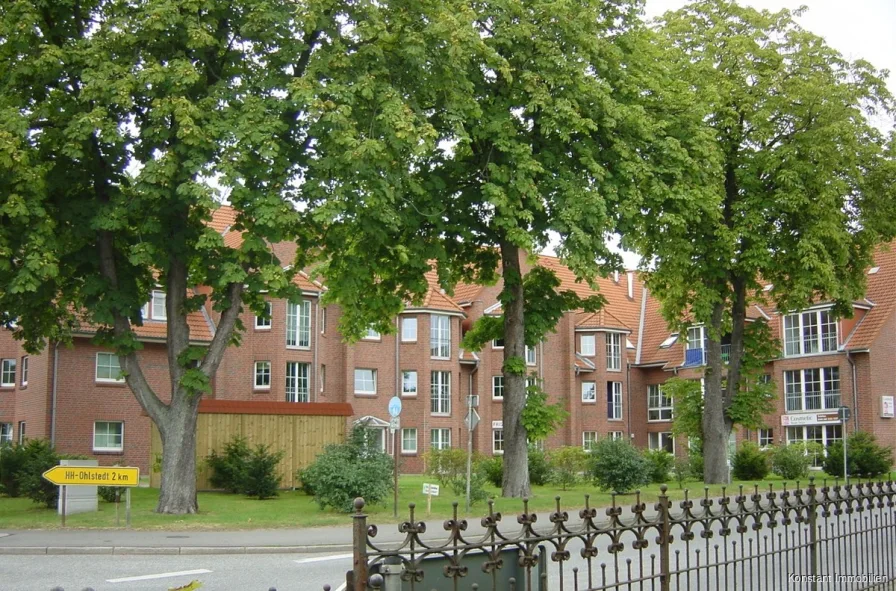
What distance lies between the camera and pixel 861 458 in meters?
38.6

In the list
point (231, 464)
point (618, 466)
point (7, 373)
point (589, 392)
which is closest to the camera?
point (618, 466)

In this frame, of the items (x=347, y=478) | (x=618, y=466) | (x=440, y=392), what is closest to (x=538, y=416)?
(x=618, y=466)

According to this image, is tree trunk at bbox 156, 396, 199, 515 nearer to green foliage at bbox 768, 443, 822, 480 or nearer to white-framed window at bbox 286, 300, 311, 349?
white-framed window at bbox 286, 300, 311, 349

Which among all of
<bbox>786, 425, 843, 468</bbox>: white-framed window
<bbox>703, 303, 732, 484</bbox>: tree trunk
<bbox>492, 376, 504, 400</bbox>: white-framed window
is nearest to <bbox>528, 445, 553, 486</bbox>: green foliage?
<bbox>703, 303, 732, 484</bbox>: tree trunk

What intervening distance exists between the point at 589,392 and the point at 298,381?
19.6m

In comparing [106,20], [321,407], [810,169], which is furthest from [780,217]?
[106,20]

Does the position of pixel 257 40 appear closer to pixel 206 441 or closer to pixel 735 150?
pixel 206 441

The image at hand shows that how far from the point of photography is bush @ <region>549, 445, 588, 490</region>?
3272cm

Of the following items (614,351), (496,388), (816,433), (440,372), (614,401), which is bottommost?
(816,433)

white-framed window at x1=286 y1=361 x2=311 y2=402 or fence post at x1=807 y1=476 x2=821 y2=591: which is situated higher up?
white-framed window at x1=286 y1=361 x2=311 y2=402

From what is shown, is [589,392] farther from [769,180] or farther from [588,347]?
[769,180]

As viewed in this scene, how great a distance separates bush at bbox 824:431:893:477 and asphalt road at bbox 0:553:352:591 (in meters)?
27.6

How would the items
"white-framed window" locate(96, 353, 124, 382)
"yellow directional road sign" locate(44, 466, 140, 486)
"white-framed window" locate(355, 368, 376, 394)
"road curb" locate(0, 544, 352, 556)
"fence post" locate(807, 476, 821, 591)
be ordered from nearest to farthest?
"fence post" locate(807, 476, 821, 591)
"road curb" locate(0, 544, 352, 556)
"yellow directional road sign" locate(44, 466, 140, 486)
"white-framed window" locate(96, 353, 124, 382)
"white-framed window" locate(355, 368, 376, 394)

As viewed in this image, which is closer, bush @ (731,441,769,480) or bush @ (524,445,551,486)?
bush @ (524,445,551,486)
